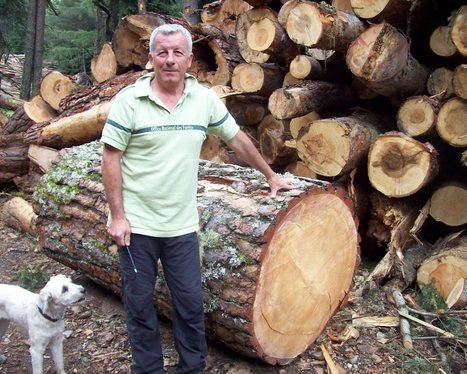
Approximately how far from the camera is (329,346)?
3266mm

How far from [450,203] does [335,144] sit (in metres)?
1.09

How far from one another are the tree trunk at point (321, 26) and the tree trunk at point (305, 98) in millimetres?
426

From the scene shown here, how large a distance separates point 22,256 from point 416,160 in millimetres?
3861

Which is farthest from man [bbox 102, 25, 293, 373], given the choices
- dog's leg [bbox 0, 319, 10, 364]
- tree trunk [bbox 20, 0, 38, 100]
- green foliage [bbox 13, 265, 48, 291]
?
tree trunk [bbox 20, 0, 38, 100]

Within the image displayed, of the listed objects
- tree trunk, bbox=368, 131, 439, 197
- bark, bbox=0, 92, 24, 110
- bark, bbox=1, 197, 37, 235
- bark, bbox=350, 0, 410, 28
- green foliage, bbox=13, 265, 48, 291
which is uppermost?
bark, bbox=350, 0, 410, 28

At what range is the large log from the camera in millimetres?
2721

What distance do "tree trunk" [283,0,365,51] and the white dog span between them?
2.83m

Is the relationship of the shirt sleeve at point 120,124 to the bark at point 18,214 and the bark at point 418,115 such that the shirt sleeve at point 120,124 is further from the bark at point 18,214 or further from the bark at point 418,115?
the bark at point 18,214

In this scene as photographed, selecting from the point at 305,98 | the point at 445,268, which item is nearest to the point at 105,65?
the point at 305,98

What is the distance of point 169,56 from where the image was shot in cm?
227

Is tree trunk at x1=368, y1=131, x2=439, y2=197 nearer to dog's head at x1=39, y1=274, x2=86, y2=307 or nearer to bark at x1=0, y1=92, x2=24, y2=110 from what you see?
dog's head at x1=39, y1=274, x2=86, y2=307

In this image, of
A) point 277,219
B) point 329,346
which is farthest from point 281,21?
point 329,346

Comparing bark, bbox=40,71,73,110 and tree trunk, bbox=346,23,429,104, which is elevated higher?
tree trunk, bbox=346,23,429,104

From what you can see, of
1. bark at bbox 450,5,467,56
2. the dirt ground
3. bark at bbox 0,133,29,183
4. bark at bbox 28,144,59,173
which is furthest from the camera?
bark at bbox 0,133,29,183
